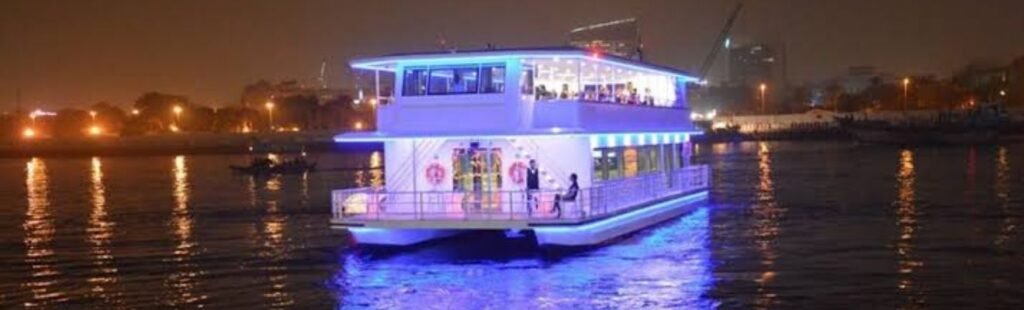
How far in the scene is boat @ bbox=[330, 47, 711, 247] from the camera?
31594 mm

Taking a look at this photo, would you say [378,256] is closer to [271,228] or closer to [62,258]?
[62,258]

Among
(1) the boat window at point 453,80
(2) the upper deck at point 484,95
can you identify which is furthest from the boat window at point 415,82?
(1) the boat window at point 453,80

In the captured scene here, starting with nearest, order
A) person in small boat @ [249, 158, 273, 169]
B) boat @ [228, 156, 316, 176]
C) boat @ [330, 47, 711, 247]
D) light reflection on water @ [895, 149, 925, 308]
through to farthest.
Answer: light reflection on water @ [895, 149, 925, 308] < boat @ [330, 47, 711, 247] < boat @ [228, 156, 316, 176] < person in small boat @ [249, 158, 273, 169]

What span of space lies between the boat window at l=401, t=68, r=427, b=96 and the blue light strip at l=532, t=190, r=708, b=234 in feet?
17.1

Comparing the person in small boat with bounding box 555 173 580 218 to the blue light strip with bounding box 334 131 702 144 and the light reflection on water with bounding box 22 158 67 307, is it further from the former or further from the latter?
the light reflection on water with bounding box 22 158 67 307

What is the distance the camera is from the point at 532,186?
105 ft

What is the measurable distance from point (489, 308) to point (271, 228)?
22972 mm

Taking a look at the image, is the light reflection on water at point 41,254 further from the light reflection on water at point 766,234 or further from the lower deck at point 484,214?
the light reflection on water at point 766,234

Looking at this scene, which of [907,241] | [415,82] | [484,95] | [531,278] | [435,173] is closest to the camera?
[531,278]

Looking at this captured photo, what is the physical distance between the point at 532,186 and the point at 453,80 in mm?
3657

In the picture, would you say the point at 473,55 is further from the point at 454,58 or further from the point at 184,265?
the point at 184,265

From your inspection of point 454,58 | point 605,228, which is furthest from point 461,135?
point 605,228

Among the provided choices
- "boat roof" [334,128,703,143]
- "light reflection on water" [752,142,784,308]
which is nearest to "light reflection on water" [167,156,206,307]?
"boat roof" [334,128,703,143]

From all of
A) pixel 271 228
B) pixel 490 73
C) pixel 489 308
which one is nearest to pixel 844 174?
pixel 271 228
